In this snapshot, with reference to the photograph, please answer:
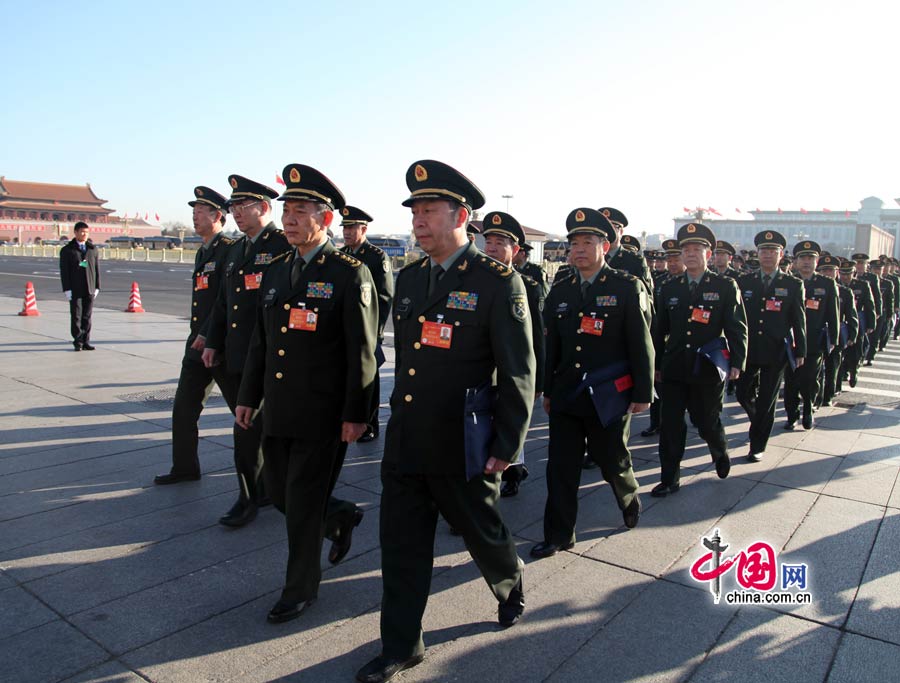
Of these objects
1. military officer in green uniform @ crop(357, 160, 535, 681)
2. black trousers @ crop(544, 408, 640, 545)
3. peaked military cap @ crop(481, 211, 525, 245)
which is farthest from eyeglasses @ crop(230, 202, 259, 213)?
black trousers @ crop(544, 408, 640, 545)

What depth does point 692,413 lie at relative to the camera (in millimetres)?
5707

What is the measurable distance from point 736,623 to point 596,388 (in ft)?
4.78

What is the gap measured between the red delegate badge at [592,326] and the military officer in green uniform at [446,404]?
1.47 meters

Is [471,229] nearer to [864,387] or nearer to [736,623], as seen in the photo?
[736,623]

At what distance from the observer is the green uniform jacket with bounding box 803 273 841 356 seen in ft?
27.4

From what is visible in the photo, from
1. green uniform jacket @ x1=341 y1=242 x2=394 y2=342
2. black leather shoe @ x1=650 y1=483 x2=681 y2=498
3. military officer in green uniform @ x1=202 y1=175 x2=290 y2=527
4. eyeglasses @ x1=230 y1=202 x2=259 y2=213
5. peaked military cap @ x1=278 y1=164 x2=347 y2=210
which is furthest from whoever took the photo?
green uniform jacket @ x1=341 y1=242 x2=394 y2=342

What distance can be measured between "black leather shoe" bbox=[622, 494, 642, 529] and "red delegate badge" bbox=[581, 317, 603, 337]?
1.10 metres

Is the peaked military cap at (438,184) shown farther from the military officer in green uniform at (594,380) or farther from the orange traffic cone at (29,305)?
the orange traffic cone at (29,305)

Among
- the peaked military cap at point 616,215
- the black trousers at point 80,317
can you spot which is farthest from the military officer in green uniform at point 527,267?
the black trousers at point 80,317

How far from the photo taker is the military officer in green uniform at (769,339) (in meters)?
6.51

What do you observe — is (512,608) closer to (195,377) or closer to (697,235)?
(195,377)

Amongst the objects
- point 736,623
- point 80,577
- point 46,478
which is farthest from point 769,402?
point 46,478

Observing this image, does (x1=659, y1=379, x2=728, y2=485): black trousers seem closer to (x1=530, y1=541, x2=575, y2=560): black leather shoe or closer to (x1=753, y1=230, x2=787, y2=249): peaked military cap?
(x1=530, y1=541, x2=575, y2=560): black leather shoe

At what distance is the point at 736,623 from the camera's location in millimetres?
3359
